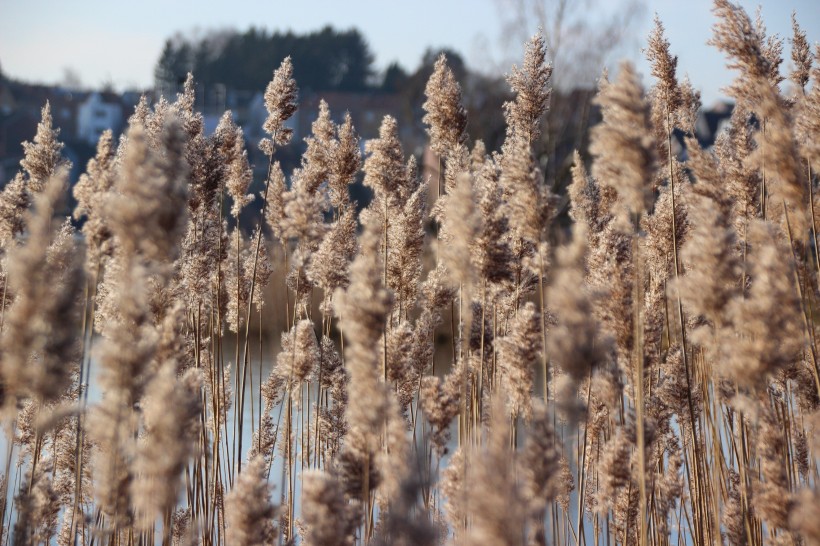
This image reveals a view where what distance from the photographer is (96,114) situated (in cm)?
4291

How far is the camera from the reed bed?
1.72m

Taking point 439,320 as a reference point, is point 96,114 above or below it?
above

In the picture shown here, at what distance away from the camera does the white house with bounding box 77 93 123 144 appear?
42562 millimetres

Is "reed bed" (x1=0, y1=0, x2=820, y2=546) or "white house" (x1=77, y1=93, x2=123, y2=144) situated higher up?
"white house" (x1=77, y1=93, x2=123, y2=144)

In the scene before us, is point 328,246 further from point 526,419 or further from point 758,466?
point 758,466

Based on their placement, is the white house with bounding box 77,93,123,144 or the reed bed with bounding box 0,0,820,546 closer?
the reed bed with bounding box 0,0,820,546

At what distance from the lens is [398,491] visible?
1.68 metres

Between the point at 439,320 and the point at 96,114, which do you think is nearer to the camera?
the point at 439,320

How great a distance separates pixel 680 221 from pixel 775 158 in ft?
3.09

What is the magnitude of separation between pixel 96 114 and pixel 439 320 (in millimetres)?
43524

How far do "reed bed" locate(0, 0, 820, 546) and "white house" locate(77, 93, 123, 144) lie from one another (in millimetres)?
41868

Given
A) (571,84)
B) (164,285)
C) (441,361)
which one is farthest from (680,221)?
(571,84)

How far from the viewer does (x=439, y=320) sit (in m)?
3.44

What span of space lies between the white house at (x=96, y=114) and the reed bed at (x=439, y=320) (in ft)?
137
